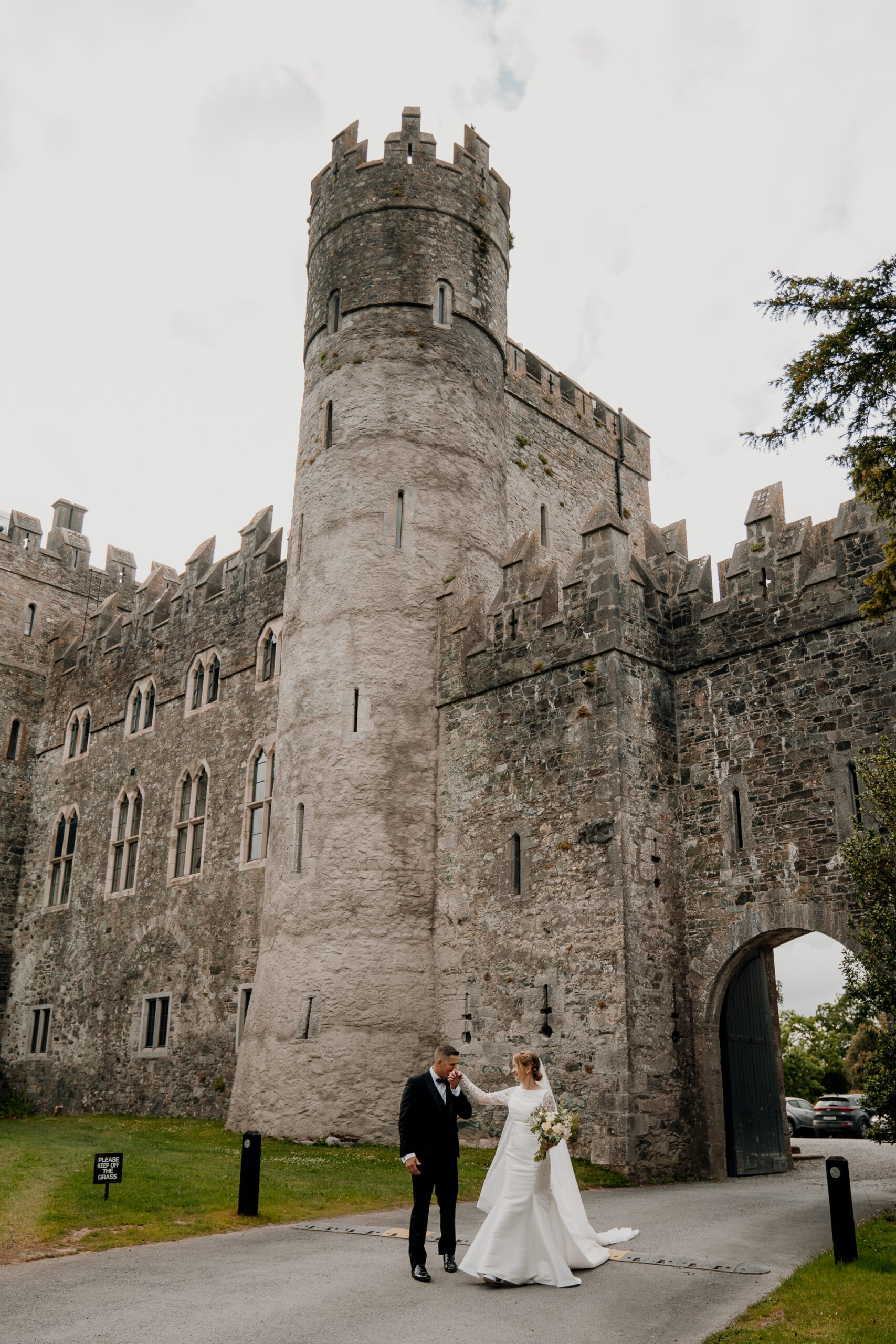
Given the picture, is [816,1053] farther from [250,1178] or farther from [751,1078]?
[250,1178]

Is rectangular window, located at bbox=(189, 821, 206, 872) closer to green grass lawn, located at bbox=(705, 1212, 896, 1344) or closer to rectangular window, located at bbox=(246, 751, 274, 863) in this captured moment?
rectangular window, located at bbox=(246, 751, 274, 863)

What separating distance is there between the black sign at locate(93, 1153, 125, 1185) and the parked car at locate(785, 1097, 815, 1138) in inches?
818

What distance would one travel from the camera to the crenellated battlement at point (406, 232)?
2061 centimetres

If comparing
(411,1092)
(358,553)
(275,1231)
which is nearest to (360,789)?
(358,553)

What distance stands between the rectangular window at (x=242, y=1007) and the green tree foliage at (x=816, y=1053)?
24828mm

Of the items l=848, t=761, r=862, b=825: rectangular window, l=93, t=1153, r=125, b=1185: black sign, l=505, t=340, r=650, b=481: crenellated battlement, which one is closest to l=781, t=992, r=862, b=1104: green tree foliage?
l=505, t=340, r=650, b=481: crenellated battlement

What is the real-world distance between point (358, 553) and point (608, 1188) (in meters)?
10.8

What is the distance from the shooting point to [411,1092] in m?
8.19

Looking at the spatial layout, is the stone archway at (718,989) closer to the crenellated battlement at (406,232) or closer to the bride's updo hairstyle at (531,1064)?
the bride's updo hairstyle at (531,1064)

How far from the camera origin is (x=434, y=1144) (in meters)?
8.09

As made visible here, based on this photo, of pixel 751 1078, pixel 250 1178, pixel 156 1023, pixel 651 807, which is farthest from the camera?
pixel 156 1023

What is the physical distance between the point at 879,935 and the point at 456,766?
7.87 m

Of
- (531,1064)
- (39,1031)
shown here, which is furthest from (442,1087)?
(39,1031)

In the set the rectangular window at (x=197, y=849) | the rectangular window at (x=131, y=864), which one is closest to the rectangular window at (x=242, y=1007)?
the rectangular window at (x=197, y=849)
